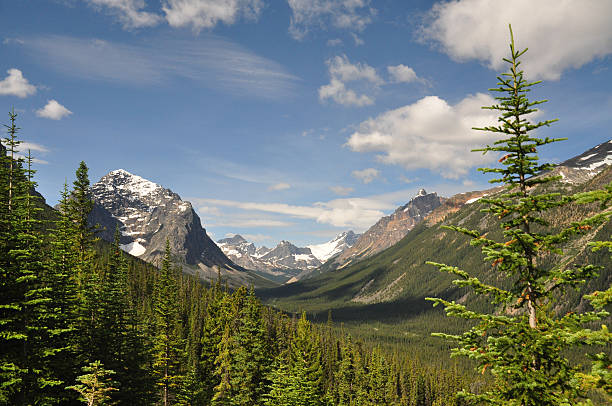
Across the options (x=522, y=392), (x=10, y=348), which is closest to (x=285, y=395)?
(x=10, y=348)

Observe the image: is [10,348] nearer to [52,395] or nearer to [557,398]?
[52,395]

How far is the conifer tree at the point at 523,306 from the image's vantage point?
9.81m

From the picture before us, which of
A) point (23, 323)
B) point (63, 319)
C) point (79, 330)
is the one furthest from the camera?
point (79, 330)

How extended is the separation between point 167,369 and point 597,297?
158ft

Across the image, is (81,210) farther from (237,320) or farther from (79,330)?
(237,320)

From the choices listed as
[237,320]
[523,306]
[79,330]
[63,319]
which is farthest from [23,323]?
[237,320]

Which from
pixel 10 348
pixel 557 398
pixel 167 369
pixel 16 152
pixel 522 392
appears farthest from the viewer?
pixel 167 369

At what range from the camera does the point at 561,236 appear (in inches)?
410

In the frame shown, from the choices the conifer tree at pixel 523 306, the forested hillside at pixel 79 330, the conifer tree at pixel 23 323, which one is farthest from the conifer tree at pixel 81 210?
the conifer tree at pixel 523 306

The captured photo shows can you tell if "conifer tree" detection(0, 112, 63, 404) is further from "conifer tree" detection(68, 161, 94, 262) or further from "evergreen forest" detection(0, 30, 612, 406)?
"conifer tree" detection(68, 161, 94, 262)

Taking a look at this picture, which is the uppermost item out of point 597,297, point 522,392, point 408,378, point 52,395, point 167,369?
point 597,297

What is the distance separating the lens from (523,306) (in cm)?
1082

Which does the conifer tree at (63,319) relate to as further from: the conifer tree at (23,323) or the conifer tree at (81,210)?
the conifer tree at (81,210)

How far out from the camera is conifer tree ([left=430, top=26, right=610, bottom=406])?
386 inches
